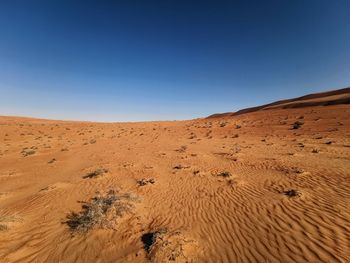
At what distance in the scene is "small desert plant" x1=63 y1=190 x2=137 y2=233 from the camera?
5.74 meters

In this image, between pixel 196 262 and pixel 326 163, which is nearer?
pixel 196 262

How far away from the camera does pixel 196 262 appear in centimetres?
421

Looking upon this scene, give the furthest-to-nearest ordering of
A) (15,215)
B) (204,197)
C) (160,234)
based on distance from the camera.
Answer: (204,197) < (15,215) < (160,234)

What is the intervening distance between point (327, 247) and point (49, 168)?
14.5 meters

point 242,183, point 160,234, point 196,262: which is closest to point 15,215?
point 160,234

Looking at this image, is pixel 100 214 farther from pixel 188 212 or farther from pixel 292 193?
pixel 292 193

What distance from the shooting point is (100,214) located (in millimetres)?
6090

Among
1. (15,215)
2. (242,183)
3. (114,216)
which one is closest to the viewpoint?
(114,216)

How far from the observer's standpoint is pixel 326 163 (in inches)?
419

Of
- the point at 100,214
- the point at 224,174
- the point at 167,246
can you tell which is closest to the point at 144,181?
the point at 100,214

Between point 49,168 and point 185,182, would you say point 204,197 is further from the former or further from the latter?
point 49,168

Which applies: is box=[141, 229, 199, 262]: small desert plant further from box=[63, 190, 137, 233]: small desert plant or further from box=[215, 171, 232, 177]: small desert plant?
box=[215, 171, 232, 177]: small desert plant

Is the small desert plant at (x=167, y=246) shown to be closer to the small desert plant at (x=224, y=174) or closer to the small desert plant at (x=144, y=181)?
the small desert plant at (x=144, y=181)

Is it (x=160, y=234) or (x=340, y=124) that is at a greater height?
(x=340, y=124)
